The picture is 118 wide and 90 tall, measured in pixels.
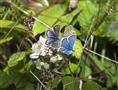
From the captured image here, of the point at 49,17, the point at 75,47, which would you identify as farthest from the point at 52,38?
the point at 49,17

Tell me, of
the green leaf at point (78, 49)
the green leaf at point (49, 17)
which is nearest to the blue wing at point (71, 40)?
the green leaf at point (78, 49)

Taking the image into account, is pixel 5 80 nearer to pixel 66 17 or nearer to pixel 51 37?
pixel 51 37

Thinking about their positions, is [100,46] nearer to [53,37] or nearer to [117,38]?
[117,38]

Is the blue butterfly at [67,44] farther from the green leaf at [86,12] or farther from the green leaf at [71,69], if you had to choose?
the green leaf at [86,12]

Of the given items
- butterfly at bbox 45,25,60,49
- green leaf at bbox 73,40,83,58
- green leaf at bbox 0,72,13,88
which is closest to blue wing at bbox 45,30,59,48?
butterfly at bbox 45,25,60,49

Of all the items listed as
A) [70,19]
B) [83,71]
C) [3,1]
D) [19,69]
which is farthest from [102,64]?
[3,1]

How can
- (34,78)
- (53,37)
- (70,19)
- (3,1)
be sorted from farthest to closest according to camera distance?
(3,1) → (70,19) → (34,78) → (53,37)

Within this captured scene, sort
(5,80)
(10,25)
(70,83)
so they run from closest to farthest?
(70,83)
(5,80)
(10,25)
